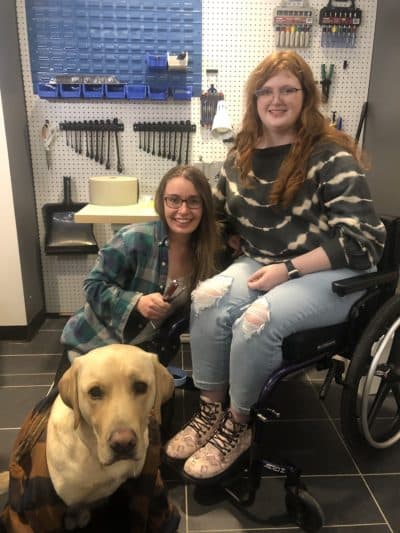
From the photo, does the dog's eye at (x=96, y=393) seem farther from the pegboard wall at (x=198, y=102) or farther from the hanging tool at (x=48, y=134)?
the hanging tool at (x=48, y=134)

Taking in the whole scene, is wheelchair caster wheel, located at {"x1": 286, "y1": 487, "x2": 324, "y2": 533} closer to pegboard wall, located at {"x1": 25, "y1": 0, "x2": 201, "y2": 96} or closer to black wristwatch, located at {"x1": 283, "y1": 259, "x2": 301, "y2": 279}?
black wristwatch, located at {"x1": 283, "y1": 259, "x2": 301, "y2": 279}

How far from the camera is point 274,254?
163 cm

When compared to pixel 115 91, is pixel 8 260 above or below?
below

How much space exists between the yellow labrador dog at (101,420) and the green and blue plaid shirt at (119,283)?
46cm

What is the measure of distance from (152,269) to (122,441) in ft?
2.41

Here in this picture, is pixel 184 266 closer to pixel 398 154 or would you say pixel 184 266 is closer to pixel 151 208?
pixel 151 208

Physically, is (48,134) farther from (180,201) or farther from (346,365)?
(346,365)

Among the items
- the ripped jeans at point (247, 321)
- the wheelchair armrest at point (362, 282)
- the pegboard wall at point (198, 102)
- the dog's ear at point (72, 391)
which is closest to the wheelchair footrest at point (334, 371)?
the ripped jeans at point (247, 321)

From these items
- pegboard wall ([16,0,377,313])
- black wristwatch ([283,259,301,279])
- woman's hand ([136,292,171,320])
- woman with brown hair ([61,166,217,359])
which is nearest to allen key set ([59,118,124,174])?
pegboard wall ([16,0,377,313])

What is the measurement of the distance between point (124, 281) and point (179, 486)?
2.36ft

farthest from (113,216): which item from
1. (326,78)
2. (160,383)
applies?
(326,78)

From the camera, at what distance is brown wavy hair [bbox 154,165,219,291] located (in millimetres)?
1520

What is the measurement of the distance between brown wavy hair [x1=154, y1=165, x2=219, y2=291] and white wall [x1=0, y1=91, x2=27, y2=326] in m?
1.17

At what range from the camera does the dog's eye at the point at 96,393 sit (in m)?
0.98
